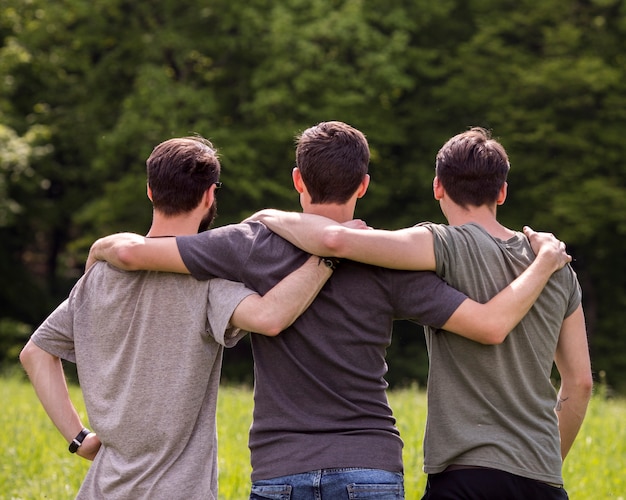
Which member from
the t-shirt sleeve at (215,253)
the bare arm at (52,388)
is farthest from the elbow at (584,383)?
the bare arm at (52,388)

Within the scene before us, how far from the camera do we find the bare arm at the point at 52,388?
138 inches

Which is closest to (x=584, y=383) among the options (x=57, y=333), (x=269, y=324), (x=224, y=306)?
(x=269, y=324)

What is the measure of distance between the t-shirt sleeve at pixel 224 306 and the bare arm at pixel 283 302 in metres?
0.03

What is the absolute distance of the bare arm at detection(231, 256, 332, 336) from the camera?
3.19 meters

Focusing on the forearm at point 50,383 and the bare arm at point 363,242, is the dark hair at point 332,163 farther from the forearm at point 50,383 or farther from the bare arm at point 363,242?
the forearm at point 50,383

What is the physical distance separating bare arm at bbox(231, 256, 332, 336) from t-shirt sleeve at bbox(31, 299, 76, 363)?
0.62 metres

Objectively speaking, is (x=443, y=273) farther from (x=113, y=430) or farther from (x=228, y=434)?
(x=228, y=434)

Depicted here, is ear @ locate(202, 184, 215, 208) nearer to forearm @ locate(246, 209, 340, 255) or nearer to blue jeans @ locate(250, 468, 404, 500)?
forearm @ locate(246, 209, 340, 255)

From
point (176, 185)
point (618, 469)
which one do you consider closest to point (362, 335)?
point (176, 185)

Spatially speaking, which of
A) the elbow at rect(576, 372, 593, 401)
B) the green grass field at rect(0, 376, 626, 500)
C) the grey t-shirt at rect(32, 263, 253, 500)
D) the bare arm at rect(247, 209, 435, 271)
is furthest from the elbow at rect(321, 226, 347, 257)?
the green grass field at rect(0, 376, 626, 500)

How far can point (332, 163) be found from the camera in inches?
132

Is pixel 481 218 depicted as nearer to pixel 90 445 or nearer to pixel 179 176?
pixel 179 176

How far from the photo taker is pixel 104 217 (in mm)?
23719

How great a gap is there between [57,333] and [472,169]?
154 cm
